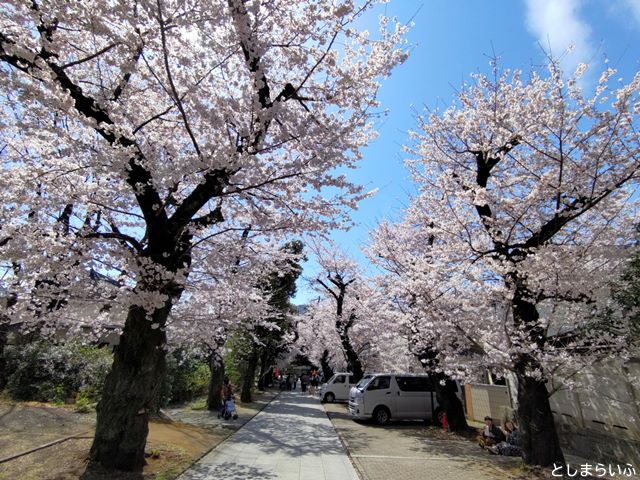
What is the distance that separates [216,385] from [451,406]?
9.67 m

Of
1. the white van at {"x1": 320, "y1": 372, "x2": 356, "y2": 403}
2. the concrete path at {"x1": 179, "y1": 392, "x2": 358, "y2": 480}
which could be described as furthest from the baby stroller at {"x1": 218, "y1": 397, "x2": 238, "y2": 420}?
the white van at {"x1": 320, "y1": 372, "x2": 356, "y2": 403}

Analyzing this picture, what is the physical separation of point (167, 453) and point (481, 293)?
24.3 ft

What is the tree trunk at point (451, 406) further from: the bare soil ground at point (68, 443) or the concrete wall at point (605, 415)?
the bare soil ground at point (68, 443)

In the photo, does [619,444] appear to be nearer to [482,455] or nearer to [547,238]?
[482,455]

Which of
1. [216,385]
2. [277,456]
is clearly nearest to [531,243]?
[277,456]

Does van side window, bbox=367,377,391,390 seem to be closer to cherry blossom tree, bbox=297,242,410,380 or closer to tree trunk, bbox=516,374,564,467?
cherry blossom tree, bbox=297,242,410,380

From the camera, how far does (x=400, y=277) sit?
13.1m

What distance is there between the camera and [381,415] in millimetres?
14320

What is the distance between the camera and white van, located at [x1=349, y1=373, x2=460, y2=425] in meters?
14.3

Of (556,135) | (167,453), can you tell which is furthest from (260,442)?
(556,135)

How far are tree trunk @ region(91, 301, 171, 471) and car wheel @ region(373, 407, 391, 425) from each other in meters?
9.74

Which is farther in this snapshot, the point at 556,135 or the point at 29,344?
the point at 29,344

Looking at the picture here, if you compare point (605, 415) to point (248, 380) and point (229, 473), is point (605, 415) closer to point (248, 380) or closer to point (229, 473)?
point (229, 473)

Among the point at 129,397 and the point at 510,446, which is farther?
the point at 510,446
